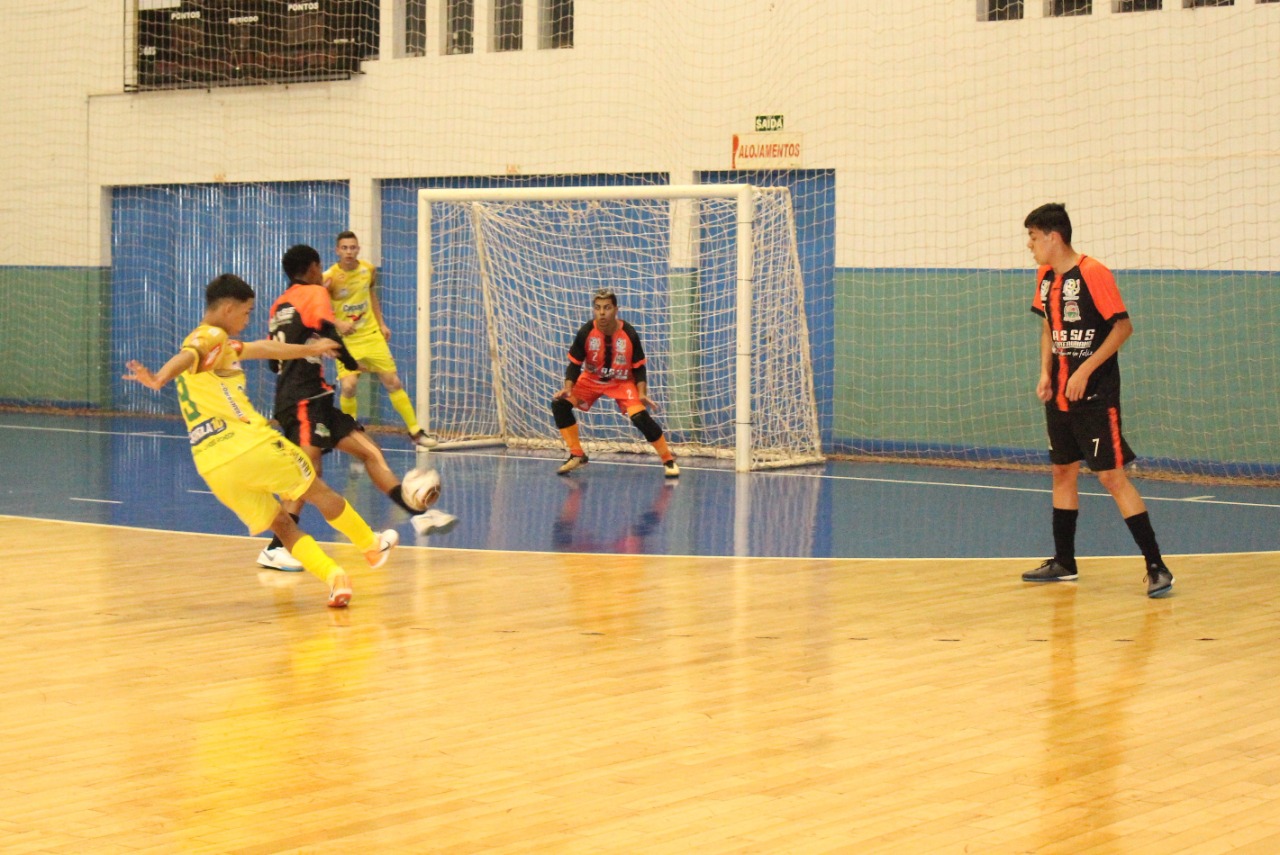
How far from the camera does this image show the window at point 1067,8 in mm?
13938

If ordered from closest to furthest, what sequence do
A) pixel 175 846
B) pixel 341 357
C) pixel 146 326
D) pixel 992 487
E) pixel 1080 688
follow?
pixel 175 846, pixel 1080 688, pixel 341 357, pixel 992 487, pixel 146 326

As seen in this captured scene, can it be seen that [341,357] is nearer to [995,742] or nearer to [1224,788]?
[995,742]

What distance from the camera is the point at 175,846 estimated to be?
12.9 ft

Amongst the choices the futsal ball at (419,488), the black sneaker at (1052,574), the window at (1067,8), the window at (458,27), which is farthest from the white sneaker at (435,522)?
the window at (458,27)

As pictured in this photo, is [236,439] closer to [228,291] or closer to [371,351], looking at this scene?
[228,291]

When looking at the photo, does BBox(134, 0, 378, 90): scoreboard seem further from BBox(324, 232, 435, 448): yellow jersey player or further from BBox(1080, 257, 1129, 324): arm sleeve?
BBox(1080, 257, 1129, 324): arm sleeve

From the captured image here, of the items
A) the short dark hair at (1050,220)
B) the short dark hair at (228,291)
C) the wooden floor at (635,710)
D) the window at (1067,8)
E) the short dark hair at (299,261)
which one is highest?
the window at (1067,8)

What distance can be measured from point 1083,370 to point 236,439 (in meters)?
3.98

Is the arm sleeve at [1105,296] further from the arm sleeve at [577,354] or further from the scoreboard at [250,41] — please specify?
the scoreboard at [250,41]

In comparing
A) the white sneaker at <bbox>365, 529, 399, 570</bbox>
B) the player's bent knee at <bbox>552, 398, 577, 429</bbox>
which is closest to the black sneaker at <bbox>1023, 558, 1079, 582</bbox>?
the white sneaker at <bbox>365, 529, 399, 570</bbox>

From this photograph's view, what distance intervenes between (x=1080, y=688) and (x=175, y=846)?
3314 mm

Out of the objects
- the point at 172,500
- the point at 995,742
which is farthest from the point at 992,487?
the point at 995,742

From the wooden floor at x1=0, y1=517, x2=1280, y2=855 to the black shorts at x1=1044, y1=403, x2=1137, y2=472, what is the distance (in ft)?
2.16

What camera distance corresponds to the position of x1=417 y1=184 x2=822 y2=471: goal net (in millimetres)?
14898
